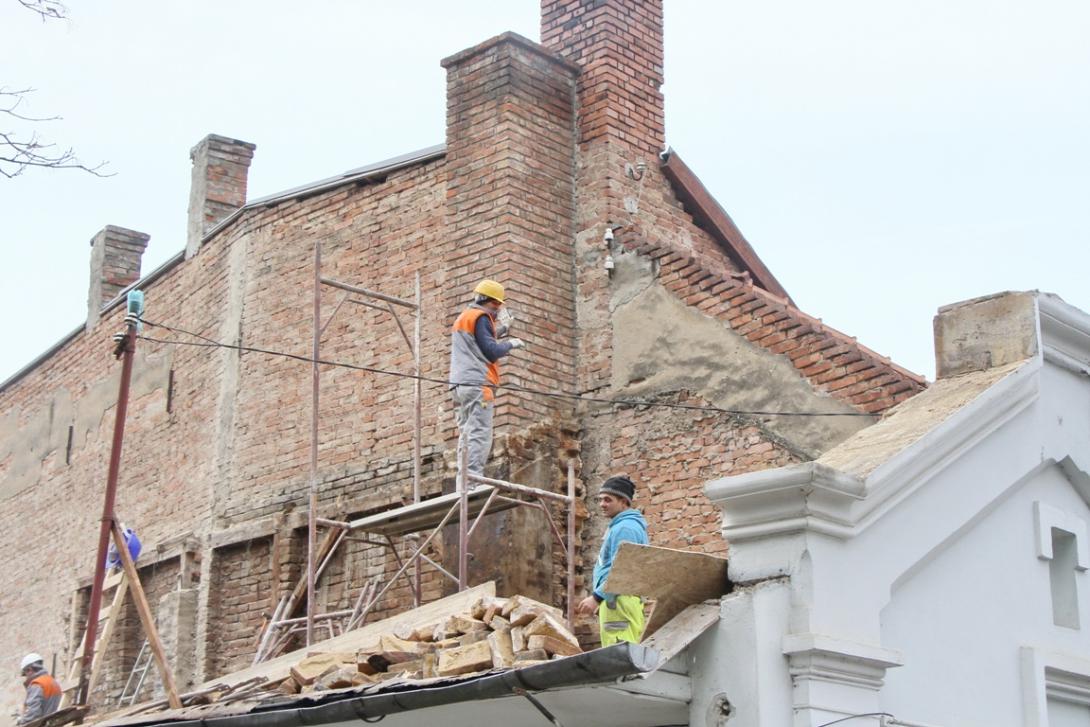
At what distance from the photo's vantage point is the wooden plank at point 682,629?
19.1ft

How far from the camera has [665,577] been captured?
237 inches

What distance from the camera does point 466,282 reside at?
44.4 feet

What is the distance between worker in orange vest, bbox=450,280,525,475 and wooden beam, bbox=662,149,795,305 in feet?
9.79

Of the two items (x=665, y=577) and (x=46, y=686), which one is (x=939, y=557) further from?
(x=46, y=686)

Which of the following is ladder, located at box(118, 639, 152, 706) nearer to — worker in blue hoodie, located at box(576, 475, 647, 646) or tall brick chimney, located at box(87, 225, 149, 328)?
tall brick chimney, located at box(87, 225, 149, 328)

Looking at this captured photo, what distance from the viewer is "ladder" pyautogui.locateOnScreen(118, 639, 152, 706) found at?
16.3 metres

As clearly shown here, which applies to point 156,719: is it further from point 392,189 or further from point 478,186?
point 392,189

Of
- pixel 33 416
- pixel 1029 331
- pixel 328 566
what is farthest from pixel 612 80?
pixel 33 416

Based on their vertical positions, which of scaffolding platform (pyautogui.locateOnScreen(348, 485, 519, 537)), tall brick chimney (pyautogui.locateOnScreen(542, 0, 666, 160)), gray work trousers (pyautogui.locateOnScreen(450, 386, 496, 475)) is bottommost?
scaffolding platform (pyautogui.locateOnScreen(348, 485, 519, 537))

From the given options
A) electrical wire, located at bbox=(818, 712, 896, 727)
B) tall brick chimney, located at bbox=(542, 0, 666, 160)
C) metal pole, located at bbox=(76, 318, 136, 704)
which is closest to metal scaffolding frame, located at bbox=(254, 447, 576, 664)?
metal pole, located at bbox=(76, 318, 136, 704)

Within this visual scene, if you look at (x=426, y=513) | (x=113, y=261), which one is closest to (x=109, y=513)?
(x=426, y=513)

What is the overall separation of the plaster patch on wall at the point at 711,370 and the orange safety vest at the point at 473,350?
1.56 meters

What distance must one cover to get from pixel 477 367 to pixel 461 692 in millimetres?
6056

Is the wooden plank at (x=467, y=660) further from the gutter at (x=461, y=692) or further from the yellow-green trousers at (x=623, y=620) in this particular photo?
the gutter at (x=461, y=692)
